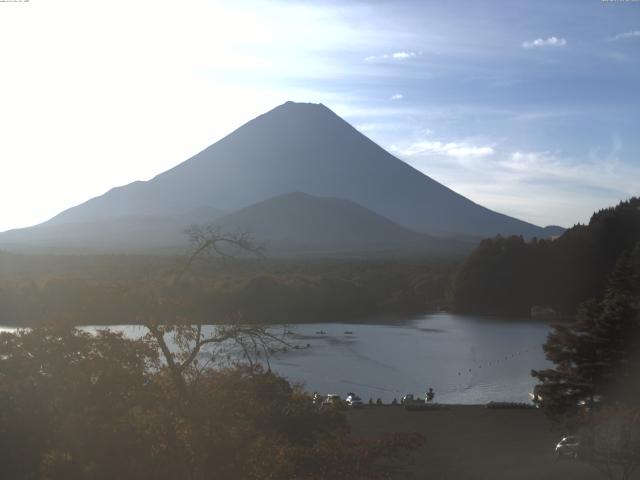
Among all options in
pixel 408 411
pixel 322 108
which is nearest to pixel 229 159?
pixel 322 108

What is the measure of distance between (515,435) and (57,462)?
743 centimetres

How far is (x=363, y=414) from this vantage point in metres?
10.6

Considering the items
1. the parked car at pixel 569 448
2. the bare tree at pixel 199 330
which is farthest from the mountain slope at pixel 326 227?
the bare tree at pixel 199 330

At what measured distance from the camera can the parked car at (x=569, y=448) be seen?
7785 mm

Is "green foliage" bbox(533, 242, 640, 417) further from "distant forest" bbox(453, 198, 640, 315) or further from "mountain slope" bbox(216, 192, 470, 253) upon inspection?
"mountain slope" bbox(216, 192, 470, 253)

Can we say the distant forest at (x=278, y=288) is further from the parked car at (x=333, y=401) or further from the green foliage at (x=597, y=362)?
the green foliage at (x=597, y=362)

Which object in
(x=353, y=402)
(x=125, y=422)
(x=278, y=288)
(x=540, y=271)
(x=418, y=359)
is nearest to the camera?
(x=125, y=422)

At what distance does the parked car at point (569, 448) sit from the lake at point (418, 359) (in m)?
4.17

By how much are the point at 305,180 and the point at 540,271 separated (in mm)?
55522

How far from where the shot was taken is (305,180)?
3342 inches

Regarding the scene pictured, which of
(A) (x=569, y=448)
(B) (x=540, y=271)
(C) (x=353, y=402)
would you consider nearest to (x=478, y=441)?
(A) (x=569, y=448)

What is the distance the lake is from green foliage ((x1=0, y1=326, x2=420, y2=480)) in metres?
7.27

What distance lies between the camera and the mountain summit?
79625 mm

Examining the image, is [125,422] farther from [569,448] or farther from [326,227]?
[326,227]
